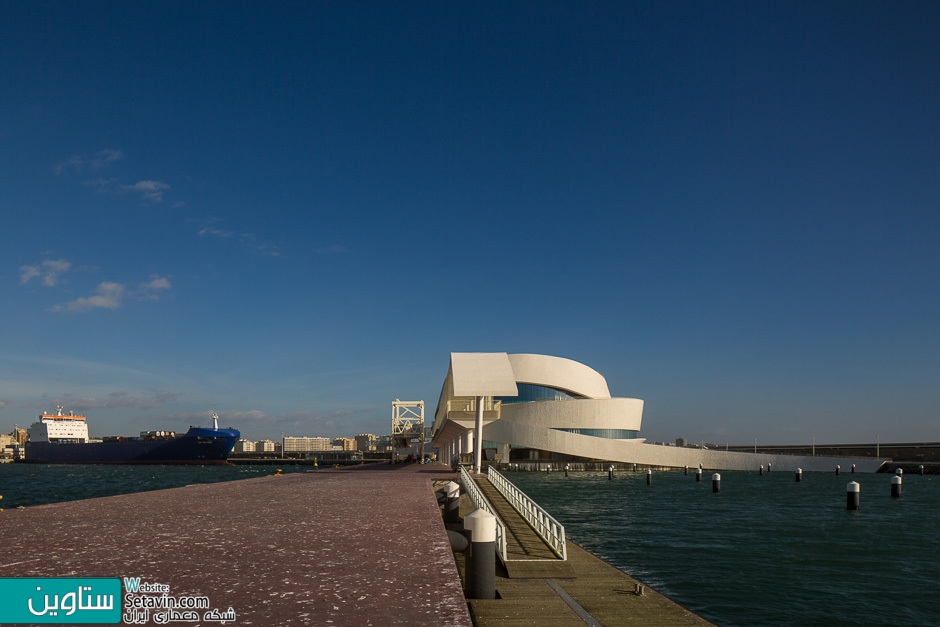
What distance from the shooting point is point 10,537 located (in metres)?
8.98

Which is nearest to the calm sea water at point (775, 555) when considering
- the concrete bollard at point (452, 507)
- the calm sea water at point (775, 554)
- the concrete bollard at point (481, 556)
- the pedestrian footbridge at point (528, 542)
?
the calm sea water at point (775, 554)

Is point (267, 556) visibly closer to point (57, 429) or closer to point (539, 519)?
point (539, 519)

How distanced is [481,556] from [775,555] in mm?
14656

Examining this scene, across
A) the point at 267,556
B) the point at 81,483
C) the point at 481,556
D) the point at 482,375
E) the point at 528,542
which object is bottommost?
the point at 81,483

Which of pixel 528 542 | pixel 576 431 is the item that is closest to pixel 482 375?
pixel 528 542

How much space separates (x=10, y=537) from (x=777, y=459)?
9211 cm

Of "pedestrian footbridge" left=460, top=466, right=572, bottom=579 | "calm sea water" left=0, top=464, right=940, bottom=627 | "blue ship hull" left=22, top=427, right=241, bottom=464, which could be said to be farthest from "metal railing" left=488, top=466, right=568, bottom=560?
"blue ship hull" left=22, top=427, right=241, bottom=464

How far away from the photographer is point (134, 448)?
11981 cm

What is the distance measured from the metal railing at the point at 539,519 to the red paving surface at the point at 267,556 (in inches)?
89.4

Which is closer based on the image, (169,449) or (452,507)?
(452,507)

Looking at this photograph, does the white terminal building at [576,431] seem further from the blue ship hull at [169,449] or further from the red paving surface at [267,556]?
the red paving surface at [267,556]

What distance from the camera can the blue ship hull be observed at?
118438 mm

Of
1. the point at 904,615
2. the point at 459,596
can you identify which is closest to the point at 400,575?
the point at 459,596

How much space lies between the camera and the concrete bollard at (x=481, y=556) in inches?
333
